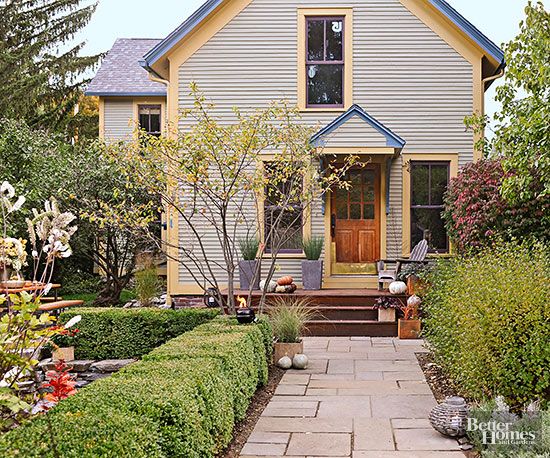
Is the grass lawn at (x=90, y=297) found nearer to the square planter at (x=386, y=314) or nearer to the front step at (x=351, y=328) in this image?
the front step at (x=351, y=328)

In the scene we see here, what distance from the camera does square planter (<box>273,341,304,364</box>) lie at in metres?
9.18

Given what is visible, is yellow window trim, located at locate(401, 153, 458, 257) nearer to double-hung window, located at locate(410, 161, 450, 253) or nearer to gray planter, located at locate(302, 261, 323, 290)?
double-hung window, located at locate(410, 161, 450, 253)

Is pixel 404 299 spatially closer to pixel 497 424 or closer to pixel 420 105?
pixel 420 105

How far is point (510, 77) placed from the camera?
31.5ft

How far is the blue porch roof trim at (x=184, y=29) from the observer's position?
13.8 m

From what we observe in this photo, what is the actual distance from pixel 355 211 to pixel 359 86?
7.46ft

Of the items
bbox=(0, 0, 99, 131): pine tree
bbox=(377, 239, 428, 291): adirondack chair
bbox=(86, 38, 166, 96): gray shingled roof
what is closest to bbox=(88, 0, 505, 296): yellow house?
bbox=(377, 239, 428, 291): adirondack chair

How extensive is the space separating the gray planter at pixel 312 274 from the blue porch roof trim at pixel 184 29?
4565mm

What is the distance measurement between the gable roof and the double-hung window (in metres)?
2.13

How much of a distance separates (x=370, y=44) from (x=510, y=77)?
491cm

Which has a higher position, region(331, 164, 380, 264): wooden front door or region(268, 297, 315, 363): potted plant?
region(331, 164, 380, 264): wooden front door

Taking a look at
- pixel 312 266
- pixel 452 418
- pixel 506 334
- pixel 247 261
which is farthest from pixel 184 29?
pixel 452 418

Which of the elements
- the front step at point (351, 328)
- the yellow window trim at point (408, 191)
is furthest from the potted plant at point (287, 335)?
the yellow window trim at point (408, 191)

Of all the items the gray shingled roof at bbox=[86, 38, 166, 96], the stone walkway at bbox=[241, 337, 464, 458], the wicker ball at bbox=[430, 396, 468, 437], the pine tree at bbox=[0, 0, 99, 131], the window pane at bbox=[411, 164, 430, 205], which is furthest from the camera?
the pine tree at bbox=[0, 0, 99, 131]
